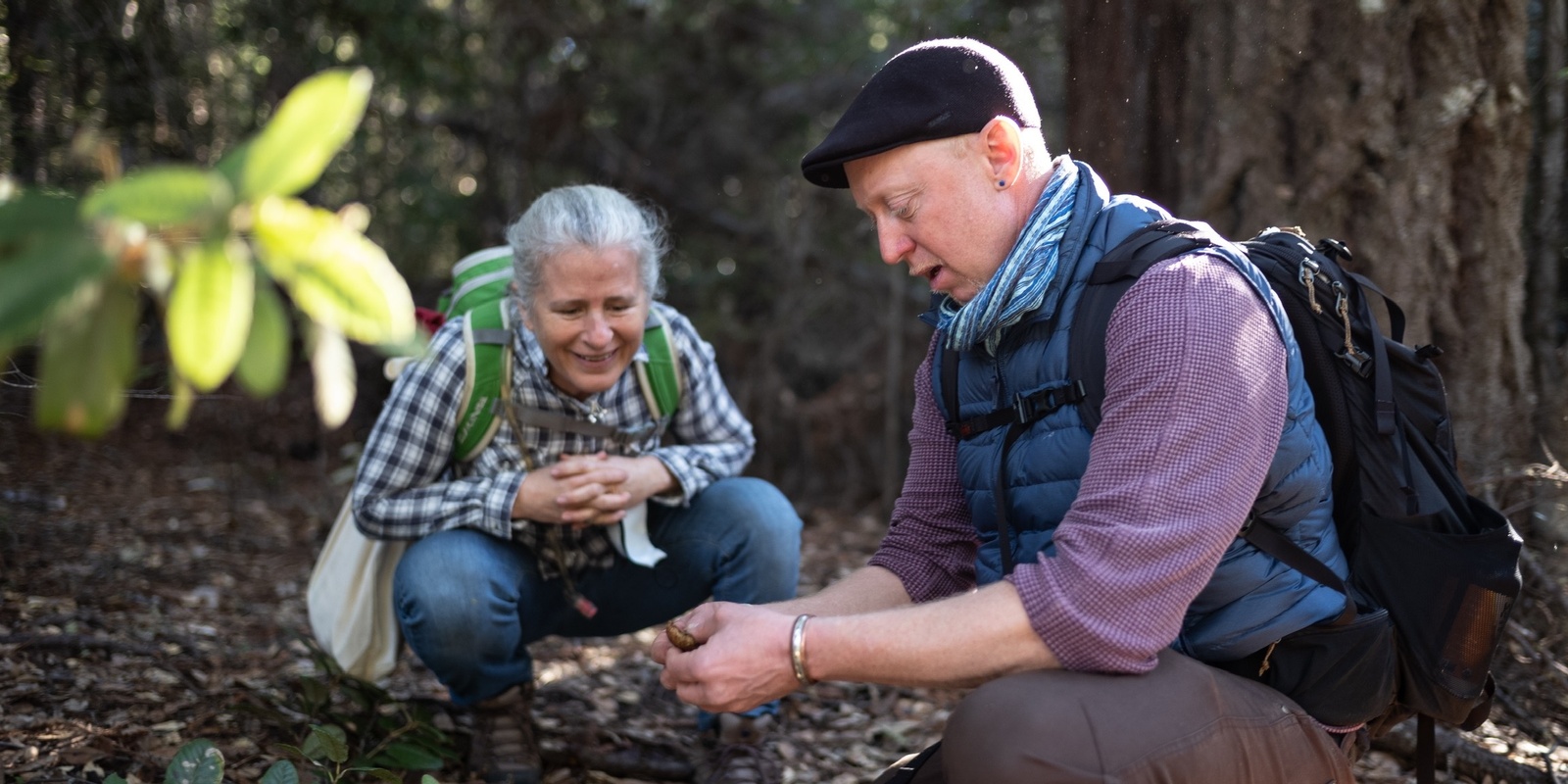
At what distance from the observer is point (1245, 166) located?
3.38 m

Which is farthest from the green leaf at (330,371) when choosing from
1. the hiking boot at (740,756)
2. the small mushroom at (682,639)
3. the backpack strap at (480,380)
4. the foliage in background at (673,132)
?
the foliage in background at (673,132)

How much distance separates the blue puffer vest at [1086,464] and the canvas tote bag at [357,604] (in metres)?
1.59

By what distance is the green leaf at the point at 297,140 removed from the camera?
896 millimetres

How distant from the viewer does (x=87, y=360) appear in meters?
0.91

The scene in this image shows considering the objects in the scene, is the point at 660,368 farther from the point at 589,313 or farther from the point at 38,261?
the point at 38,261

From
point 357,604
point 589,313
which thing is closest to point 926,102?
point 589,313

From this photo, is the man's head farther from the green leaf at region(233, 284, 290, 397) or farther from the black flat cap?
the green leaf at region(233, 284, 290, 397)

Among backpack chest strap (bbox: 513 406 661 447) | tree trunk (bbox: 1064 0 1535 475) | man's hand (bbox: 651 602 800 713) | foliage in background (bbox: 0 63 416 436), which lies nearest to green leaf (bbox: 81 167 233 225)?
foliage in background (bbox: 0 63 416 436)

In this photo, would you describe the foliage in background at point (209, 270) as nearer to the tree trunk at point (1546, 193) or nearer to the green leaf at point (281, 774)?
the green leaf at point (281, 774)

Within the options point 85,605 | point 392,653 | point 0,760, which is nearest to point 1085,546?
point 392,653

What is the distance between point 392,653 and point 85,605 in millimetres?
1179

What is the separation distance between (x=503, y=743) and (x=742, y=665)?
1.13 m

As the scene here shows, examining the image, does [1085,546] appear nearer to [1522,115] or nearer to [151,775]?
[151,775]

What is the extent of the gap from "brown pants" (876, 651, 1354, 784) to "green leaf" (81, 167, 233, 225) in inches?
49.5
